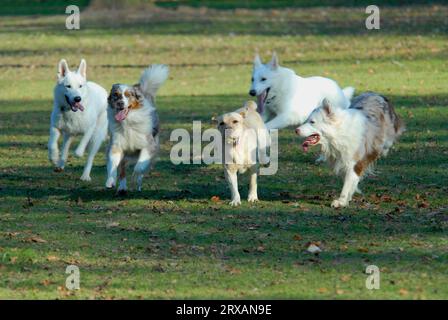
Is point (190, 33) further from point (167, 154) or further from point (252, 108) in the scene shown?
point (252, 108)

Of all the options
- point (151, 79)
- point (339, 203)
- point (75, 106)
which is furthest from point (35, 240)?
point (75, 106)

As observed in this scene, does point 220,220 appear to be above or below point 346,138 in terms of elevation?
below

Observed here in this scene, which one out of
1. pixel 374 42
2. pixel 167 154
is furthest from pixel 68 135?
pixel 374 42

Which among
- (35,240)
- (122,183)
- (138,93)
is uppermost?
(138,93)

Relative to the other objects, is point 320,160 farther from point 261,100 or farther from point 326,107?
point 326,107

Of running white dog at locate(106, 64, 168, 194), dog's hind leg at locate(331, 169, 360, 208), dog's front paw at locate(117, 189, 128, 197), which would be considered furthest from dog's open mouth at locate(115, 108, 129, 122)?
dog's hind leg at locate(331, 169, 360, 208)

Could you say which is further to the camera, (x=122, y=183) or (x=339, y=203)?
(x=122, y=183)

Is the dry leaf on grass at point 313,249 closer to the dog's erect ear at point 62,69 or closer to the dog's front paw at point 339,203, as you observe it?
the dog's front paw at point 339,203

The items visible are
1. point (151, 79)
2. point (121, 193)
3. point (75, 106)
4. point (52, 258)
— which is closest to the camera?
point (52, 258)

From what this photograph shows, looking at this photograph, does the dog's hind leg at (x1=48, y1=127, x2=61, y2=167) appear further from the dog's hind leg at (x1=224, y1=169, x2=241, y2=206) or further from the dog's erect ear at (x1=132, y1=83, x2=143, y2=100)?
the dog's hind leg at (x1=224, y1=169, x2=241, y2=206)

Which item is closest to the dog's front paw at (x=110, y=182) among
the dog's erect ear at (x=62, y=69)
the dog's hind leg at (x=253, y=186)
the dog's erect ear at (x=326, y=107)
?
the dog's hind leg at (x=253, y=186)

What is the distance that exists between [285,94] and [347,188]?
3.77 m

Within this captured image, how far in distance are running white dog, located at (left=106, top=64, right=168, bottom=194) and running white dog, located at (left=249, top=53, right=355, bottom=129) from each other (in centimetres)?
266

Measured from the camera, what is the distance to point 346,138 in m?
12.5
